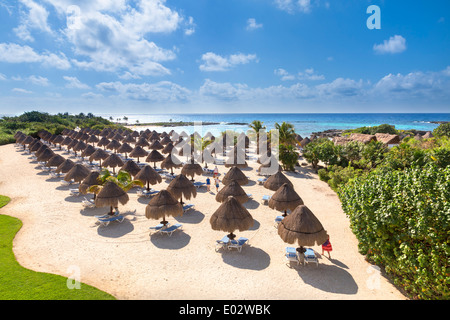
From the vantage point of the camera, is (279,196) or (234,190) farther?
(234,190)

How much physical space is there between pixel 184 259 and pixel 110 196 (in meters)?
6.22

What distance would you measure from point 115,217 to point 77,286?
5.62 metres

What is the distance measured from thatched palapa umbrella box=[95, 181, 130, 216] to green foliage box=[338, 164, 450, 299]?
40.2ft

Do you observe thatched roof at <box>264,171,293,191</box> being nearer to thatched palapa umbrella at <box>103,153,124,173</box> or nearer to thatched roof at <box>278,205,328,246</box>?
thatched roof at <box>278,205,328,246</box>

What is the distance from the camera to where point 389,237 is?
8625 mm

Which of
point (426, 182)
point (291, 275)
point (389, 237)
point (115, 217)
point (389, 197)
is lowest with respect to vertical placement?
point (291, 275)

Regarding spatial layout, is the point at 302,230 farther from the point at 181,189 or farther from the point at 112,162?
the point at 112,162

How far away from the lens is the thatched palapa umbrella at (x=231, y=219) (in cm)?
1076

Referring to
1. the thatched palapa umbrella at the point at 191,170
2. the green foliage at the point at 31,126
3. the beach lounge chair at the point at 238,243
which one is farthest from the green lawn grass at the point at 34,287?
the green foliage at the point at 31,126

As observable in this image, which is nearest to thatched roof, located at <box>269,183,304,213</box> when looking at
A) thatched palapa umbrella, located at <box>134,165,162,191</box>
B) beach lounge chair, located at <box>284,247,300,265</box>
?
beach lounge chair, located at <box>284,247,300,265</box>

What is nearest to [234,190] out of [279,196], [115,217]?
[279,196]

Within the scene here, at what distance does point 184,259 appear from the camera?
10.3 metres

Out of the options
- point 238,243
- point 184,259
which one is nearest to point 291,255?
point 238,243
